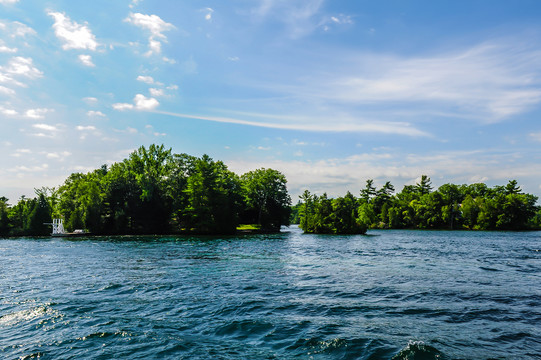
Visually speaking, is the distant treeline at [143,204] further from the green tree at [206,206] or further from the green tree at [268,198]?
the green tree at [268,198]

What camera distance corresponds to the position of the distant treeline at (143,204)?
8131 centimetres

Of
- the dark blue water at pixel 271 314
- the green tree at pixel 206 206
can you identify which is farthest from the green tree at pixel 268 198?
the dark blue water at pixel 271 314

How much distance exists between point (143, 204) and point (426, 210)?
110m

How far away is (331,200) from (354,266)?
58568 millimetres

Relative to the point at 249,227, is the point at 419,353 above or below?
above

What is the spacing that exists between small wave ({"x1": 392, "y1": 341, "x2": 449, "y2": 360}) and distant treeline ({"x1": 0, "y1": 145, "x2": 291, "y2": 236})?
7373cm

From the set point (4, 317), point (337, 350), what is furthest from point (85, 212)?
point (337, 350)

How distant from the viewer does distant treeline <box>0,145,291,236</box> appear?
267ft

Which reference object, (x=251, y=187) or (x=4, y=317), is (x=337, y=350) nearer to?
(x=4, y=317)

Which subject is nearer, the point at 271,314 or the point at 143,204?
the point at 271,314

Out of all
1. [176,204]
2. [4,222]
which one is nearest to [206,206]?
[176,204]

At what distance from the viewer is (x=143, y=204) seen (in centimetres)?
8431

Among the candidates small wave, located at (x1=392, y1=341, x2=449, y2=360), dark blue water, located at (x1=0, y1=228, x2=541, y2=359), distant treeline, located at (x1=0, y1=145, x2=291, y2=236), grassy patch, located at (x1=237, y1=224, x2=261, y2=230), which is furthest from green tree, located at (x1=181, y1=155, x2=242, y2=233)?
small wave, located at (x1=392, y1=341, x2=449, y2=360)

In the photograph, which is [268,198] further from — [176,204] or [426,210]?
[426,210]
